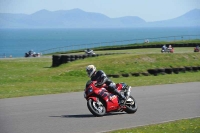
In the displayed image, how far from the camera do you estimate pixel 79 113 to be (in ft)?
44.7

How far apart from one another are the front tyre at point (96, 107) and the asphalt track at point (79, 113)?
0.15 meters

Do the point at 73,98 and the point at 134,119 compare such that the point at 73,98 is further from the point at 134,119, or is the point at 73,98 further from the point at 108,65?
the point at 108,65

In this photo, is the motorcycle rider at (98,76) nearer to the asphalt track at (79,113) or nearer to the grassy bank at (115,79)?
the asphalt track at (79,113)

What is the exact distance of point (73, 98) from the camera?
55.6 feet

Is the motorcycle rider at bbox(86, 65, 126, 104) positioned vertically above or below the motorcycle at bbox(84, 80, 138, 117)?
above

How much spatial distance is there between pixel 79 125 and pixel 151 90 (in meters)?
8.02

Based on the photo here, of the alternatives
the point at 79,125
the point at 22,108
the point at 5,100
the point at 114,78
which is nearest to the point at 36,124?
the point at 79,125

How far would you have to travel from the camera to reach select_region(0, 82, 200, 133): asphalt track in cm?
1132

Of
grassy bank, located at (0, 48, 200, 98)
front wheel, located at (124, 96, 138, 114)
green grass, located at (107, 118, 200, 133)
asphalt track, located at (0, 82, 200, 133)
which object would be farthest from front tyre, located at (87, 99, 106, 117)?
grassy bank, located at (0, 48, 200, 98)

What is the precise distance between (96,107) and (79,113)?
2.59 feet

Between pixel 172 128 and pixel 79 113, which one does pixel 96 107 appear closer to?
pixel 79 113

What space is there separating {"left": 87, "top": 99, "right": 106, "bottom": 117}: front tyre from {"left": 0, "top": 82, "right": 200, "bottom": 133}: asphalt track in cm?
15

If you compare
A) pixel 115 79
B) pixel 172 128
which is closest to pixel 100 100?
pixel 172 128

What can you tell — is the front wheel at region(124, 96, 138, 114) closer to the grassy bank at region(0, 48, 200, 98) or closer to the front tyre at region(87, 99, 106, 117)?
the front tyre at region(87, 99, 106, 117)
